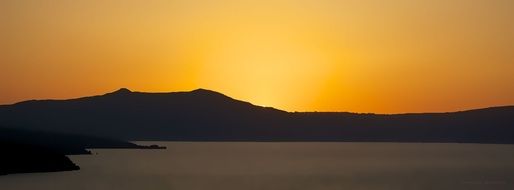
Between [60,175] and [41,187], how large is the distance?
27303 mm

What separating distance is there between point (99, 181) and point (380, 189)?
133ft

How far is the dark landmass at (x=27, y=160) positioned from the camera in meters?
133

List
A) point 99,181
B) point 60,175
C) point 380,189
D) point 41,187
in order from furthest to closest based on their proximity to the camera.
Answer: point 60,175
point 99,181
point 380,189
point 41,187

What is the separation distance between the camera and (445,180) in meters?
136

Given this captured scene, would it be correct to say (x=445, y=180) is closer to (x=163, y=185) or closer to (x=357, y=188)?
(x=357, y=188)

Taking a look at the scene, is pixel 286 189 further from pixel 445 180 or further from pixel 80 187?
pixel 445 180

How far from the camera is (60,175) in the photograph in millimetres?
131750

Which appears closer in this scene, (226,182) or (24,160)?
(226,182)

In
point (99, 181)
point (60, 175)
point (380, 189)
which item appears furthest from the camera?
point (60, 175)

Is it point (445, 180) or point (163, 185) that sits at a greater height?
point (445, 180)

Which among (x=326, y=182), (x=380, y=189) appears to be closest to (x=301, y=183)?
(x=326, y=182)

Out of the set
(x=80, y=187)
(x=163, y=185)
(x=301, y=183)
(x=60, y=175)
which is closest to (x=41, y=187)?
(x=80, y=187)

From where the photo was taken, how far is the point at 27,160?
139 m

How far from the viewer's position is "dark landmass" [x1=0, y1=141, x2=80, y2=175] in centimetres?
13325
